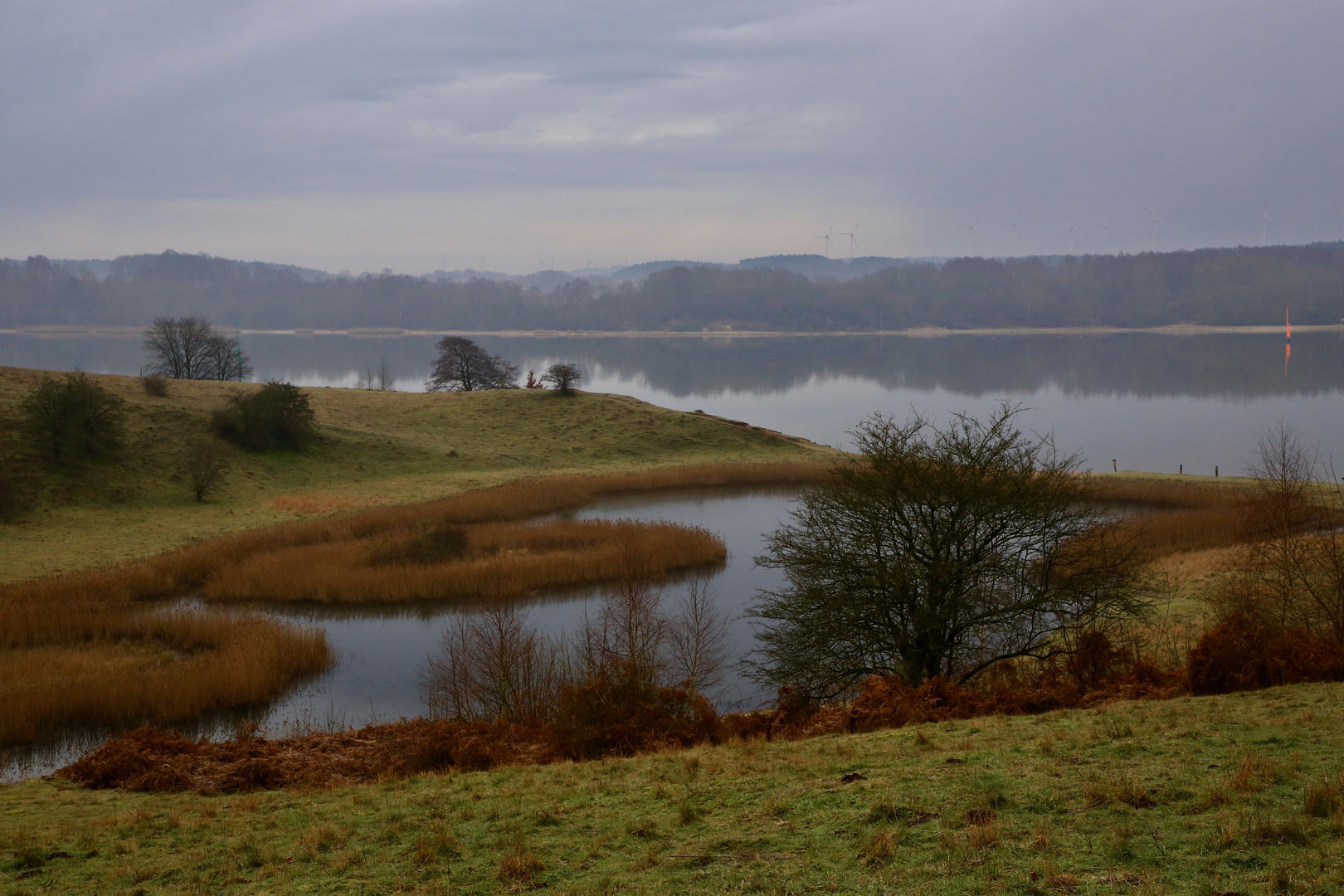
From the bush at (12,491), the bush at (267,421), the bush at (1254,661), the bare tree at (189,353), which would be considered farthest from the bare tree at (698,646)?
the bare tree at (189,353)

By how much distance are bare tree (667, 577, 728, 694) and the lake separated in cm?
51

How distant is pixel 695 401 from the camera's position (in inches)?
3861

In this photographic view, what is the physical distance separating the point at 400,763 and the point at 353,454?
123 feet

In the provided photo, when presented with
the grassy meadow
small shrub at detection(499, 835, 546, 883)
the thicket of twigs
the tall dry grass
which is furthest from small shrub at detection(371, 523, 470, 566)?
small shrub at detection(499, 835, 546, 883)

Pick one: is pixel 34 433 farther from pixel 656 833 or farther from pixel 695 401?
pixel 695 401

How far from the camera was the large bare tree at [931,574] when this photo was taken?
15742mm

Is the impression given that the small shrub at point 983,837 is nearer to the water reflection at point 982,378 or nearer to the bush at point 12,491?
the bush at point 12,491

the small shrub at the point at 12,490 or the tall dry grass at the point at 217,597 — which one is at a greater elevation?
the small shrub at the point at 12,490

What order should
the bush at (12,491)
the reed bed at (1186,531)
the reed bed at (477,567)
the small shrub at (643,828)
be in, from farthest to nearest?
1. the bush at (12,491)
2. the reed bed at (1186,531)
3. the reed bed at (477,567)
4. the small shrub at (643,828)

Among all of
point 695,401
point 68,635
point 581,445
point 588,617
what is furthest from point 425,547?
point 695,401

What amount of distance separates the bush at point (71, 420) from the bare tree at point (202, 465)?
2.74 meters

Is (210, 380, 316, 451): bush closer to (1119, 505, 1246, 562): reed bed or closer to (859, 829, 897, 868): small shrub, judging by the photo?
(1119, 505, 1246, 562): reed bed

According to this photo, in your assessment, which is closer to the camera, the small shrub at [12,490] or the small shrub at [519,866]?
the small shrub at [519,866]

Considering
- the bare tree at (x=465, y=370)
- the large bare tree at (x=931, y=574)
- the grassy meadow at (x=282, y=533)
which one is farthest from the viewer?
the bare tree at (x=465, y=370)
